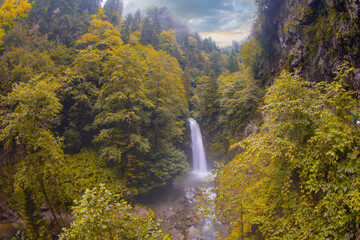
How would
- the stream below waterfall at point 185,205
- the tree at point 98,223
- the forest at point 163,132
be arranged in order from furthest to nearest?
1. the stream below waterfall at point 185,205
2. the forest at point 163,132
3. the tree at point 98,223

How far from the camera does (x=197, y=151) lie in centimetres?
2602

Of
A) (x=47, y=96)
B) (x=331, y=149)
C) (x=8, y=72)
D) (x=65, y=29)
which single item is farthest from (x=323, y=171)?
(x=65, y=29)

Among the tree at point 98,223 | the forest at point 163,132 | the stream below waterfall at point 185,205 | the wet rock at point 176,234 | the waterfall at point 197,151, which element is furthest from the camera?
the waterfall at point 197,151

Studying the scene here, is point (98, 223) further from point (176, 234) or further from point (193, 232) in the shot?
point (193, 232)

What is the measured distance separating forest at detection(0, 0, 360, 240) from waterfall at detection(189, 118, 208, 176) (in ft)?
4.20

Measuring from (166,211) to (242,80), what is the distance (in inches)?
573

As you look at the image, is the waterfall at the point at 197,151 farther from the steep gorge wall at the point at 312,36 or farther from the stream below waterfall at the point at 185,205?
the steep gorge wall at the point at 312,36

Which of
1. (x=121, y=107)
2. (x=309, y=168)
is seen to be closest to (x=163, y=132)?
(x=121, y=107)

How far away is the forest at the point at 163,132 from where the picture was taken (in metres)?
4.89

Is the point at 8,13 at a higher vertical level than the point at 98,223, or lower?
higher

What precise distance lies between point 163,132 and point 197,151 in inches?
364

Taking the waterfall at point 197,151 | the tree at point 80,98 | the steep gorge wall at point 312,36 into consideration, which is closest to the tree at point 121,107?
the tree at point 80,98

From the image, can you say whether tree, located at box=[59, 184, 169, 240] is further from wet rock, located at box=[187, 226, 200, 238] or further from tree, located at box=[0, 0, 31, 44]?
tree, located at box=[0, 0, 31, 44]

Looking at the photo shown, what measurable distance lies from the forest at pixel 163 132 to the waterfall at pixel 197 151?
128 cm
